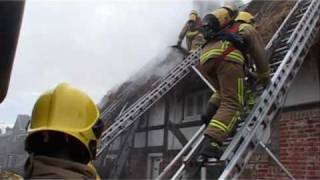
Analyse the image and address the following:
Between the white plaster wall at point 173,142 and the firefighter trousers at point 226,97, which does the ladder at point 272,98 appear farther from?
the white plaster wall at point 173,142

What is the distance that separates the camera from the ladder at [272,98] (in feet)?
11.2

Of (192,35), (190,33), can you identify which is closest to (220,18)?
(192,35)

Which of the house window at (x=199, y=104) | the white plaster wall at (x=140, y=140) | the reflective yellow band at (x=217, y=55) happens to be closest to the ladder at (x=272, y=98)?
the reflective yellow band at (x=217, y=55)

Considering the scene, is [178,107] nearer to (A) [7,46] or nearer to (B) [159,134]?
(B) [159,134]

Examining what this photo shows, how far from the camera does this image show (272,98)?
12.4 ft

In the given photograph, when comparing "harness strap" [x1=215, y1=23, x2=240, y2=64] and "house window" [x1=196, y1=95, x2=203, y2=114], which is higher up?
"harness strap" [x1=215, y1=23, x2=240, y2=64]

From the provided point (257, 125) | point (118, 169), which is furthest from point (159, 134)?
point (257, 125)

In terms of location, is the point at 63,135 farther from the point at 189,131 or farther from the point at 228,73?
the point at 189,131

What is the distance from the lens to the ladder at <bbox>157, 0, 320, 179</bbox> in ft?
11.2

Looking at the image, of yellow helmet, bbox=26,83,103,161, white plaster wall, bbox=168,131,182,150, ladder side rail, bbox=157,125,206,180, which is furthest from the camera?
white plaster wall, bbox=168,131,182,150

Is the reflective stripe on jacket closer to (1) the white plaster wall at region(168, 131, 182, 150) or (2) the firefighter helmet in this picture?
(2) the firefighter helmet

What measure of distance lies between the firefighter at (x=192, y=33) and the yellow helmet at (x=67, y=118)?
238 inches

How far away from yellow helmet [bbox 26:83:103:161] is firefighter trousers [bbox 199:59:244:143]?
6.23 feet

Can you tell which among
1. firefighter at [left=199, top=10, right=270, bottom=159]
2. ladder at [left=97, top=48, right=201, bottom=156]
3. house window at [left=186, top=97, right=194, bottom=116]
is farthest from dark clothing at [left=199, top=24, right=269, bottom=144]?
house window at [left=186, top=97, right=194, bottom=116]
